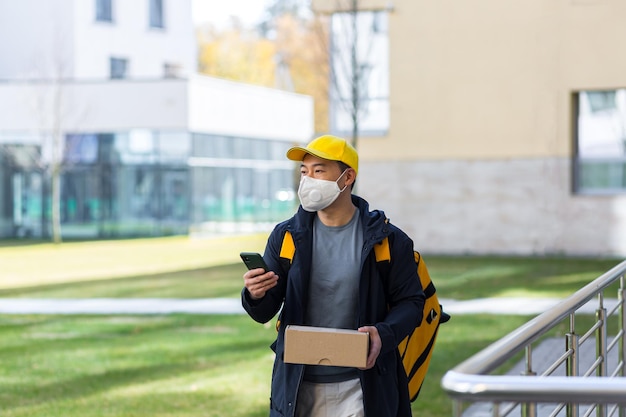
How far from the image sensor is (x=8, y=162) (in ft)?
148

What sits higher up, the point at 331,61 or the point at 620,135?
the point at 331,61

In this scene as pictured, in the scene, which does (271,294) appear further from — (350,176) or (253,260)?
(350,176)

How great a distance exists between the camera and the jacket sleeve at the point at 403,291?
15.9ft

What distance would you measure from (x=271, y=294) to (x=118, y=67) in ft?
156

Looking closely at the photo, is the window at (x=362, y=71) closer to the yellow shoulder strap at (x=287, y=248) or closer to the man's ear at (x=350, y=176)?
the man's ear at (x=350, y=176)

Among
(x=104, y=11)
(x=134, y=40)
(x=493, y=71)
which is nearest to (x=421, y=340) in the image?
(x=493, y=71)

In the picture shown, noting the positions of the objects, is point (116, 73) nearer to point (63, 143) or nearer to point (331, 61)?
point (63, 143)

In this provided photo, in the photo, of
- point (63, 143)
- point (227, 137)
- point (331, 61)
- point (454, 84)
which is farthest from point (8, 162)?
point (454, 84)

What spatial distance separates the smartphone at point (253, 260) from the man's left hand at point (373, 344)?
47 centimetres

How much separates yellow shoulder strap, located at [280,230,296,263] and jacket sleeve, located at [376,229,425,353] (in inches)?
16.0

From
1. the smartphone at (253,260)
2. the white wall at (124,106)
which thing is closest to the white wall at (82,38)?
the white wall at (124,106)

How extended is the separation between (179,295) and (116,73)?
32.2 m

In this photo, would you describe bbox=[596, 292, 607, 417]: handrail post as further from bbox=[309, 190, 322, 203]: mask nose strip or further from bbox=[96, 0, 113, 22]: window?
bbox=[96, 0, 113, 22]: window

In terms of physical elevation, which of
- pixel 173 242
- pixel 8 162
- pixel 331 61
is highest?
pixel 331 61
